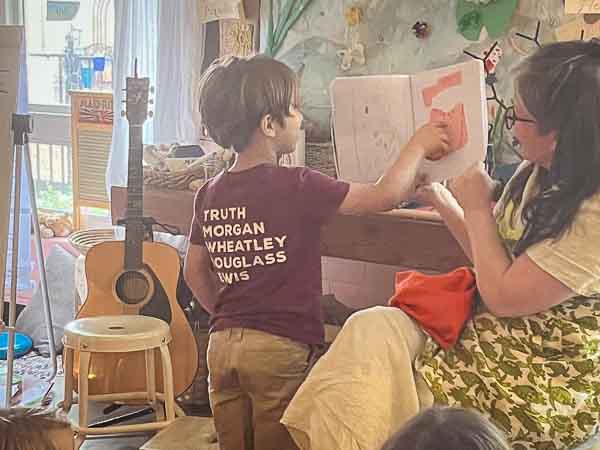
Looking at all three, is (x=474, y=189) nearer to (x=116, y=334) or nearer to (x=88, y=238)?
(x=116, y=334)

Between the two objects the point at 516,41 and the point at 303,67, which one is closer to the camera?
the point at 516,41

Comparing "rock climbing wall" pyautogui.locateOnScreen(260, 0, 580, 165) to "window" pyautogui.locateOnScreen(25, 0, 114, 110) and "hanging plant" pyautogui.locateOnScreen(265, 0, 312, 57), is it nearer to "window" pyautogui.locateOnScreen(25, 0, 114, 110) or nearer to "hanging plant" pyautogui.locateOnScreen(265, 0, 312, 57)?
"hanging plant" pyautogui.locateOnScreen(265, 0, 312, 57)

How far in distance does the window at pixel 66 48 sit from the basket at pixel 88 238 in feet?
2.67

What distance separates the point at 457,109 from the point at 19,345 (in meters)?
2.59

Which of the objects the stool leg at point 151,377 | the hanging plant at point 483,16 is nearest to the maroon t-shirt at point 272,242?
the stool leg at point 151,377

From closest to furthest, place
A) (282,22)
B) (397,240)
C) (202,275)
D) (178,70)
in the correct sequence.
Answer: (202,275), (397,240), (282,22), (178,70)

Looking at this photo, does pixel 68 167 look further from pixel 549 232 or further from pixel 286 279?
pixel 549 232

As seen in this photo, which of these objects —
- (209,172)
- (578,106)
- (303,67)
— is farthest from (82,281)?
(578,106)

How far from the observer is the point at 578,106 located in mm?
1467

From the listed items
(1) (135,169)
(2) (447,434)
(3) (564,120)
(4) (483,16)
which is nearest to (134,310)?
(1) (135,169)

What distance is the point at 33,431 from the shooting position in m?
1.34

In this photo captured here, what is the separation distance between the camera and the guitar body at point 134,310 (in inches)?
108

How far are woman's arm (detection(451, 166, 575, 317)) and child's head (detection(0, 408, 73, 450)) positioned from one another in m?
0.77

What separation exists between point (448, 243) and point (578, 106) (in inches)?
34.9
